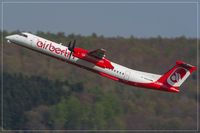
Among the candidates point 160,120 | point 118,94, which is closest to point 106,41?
point 118,94

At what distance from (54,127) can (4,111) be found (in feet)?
24.9

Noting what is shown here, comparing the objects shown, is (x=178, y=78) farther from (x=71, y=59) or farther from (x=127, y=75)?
(x=71, y=59)

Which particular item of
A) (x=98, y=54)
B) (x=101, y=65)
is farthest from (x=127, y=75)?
(x=98, y=54)

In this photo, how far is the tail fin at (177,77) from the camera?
4419 centimetres

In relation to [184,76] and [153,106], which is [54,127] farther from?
[184,76]

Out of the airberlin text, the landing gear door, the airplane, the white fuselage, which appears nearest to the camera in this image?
the airplane

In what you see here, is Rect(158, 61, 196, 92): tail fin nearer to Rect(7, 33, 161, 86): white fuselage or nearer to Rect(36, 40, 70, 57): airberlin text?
Rect(7, 33, 161, 86): white fuselage

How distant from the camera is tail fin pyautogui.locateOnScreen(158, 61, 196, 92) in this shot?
44.2m

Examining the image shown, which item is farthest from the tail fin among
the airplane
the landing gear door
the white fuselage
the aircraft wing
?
the aircraft wing

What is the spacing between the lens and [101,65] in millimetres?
43031

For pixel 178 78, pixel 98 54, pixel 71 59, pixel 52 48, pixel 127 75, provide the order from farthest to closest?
1. pixel 178 78
2. pixel 127 75
3. pixel 52 48
4. pixel 71 59
5. pixel 98 54

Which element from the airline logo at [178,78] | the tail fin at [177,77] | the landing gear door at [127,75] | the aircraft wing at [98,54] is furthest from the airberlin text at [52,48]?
the airline logo at [178,78]

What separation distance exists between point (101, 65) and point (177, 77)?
4446 mm

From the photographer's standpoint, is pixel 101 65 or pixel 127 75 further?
pixel 127 75
